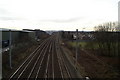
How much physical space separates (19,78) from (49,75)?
132 inches

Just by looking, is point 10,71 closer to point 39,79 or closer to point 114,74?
point 39,79

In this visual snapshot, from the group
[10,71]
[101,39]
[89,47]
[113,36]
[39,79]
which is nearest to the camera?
[39,79]

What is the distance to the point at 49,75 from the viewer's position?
16.5 m

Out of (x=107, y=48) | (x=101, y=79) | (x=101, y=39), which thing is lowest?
(x=101, y=79)

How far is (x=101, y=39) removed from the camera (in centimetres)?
3016

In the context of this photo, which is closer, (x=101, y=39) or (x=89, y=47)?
(x=101, y=39)

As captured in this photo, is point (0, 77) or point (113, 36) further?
point (113, 36)

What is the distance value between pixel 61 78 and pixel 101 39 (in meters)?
A: 17.4

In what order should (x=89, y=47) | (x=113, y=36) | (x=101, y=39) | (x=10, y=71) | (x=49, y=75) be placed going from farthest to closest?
1. (x=89, y=47)
2. (x=101, y=39)
3. (x=113, y=36)
4. (x=10, y=71)
5. (x=49, y=75)

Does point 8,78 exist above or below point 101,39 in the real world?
below

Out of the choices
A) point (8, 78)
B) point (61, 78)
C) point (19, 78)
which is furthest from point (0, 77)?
point (61, 78)

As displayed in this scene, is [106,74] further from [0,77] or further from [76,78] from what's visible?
[0,77]

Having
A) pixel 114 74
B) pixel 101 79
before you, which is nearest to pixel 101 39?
pixel 114 74

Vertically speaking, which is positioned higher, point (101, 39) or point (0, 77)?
point (101, 39)
